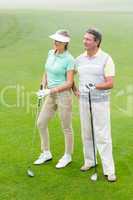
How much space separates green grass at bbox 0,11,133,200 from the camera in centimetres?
565

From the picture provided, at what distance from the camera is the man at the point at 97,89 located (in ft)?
18.0

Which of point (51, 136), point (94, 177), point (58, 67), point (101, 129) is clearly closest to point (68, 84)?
point (58, 67)

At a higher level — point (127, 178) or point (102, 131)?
point (102, 131)

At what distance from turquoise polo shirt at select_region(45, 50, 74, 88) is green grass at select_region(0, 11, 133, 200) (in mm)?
1094

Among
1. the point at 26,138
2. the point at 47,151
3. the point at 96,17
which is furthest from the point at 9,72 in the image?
the point at 96,17

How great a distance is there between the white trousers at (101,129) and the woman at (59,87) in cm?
25

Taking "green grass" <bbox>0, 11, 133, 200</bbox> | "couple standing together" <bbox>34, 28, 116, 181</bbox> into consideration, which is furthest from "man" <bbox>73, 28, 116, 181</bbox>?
"green grass" <bbox>0, 11, 133, 200</bbox>

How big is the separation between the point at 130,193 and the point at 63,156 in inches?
45.4

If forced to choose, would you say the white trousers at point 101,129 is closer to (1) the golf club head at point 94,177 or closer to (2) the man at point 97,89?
(2) the man at point 97,89

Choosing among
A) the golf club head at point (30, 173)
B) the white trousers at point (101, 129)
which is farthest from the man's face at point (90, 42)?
the golf club head at point (30, 173)

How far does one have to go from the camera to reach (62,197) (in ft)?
18.0

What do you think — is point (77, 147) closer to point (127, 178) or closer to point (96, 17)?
point (127, 178)

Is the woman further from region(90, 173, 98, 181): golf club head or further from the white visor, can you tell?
region(90, 173, 98, 181): golf club head

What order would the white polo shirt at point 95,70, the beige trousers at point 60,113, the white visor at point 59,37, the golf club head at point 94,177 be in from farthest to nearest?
the beige trousers at point 60,113 → the golf club head at point 94,177 → the white visor at point 59,37 → the white polo shirt at point 95,70
